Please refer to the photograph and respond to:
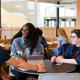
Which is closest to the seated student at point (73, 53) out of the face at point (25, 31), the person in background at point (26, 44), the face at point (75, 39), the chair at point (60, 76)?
the face at point (75, 39)

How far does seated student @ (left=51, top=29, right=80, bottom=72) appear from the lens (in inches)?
107

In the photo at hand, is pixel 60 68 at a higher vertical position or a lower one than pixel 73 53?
lower

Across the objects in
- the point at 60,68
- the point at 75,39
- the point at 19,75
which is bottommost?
the point at 19,75

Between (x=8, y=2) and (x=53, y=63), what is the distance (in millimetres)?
Answer: 8070

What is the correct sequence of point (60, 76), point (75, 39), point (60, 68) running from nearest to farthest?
point (60, 76) → point (60, 68) → point (75, 39)

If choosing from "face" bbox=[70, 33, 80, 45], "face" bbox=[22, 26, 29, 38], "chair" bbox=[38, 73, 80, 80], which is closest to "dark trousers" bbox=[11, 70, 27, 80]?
"face" bbox=[22, 26, 29, 38]

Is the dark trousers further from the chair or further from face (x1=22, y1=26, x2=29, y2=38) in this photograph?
the chair

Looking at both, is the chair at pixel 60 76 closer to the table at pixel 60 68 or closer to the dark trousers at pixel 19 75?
the table at pixel 60 68

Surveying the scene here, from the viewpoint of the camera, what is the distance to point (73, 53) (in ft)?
9.52

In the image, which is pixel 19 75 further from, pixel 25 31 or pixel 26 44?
pixel 25 31

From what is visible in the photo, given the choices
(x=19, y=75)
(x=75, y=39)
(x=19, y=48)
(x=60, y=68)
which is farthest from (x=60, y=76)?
(x=19, y=48)

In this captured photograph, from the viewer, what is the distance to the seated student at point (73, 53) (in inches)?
107

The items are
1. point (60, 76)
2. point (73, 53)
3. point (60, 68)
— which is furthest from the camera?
point (73, 53)

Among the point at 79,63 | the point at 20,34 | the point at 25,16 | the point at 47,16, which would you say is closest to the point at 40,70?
the point at 79,63
